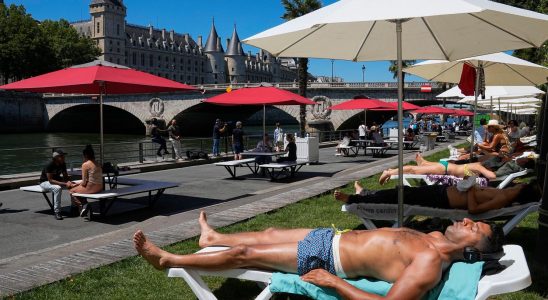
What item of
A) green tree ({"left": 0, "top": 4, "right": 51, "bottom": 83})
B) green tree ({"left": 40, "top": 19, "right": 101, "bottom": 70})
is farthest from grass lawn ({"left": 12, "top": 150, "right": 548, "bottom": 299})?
green tree ({"left": 40, "top": 19, "right": 101, "bottom": 70})

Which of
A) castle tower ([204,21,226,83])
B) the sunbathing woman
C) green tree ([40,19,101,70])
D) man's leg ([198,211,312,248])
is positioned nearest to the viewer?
man's leg ([198,211,312,248])

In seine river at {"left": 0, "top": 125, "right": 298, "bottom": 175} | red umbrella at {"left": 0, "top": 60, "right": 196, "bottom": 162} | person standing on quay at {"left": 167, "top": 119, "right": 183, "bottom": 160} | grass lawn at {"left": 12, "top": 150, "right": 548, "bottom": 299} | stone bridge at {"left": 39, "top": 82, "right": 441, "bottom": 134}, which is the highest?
stone bridge at {"left": 39, "top": 82, "right": 441, "bottom": 134}

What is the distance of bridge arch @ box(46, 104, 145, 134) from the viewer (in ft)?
226

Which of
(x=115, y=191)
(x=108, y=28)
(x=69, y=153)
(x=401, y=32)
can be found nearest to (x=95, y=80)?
(x=115, y=191)

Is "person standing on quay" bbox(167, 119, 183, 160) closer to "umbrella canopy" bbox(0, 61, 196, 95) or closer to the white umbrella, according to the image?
"umbrella canopy" bbox(0, 61, 196, 95)

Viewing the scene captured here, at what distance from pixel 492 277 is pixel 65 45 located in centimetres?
8141

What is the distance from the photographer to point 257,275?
11.1 ft

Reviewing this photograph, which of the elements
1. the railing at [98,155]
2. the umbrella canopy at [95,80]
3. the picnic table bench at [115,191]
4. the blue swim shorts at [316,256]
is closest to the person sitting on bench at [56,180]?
the picnic table bench at [115,191]

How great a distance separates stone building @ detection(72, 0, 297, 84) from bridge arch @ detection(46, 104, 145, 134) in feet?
134

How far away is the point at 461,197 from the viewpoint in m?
5.45

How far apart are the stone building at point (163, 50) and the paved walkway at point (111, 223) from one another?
11011cm

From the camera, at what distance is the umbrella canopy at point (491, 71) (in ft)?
29.9

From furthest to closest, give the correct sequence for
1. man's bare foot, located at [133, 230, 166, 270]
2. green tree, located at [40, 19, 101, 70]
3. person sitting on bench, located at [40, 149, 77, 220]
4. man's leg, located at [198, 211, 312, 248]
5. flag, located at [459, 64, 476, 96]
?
green tree, located at [40, 19, 101, 70], flag, located at [459, 64, 476, 96], person sitting on bench, located at [40, 149, 77, 220], man's leg, located at [198, 211, 312, 248], man's bare foot, located at [133, 230, 166, 270]

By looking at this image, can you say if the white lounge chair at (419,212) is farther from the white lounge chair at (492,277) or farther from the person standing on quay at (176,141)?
the person standing on quay at (176,141)
